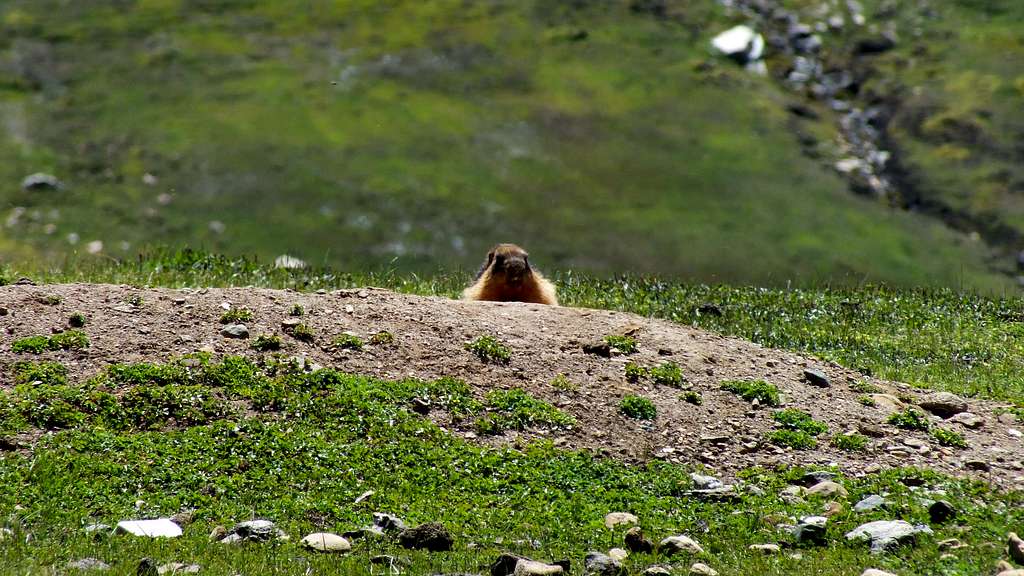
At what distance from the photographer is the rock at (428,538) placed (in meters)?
8.91

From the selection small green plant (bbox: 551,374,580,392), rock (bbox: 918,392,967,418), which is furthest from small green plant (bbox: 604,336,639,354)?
rock (bbox: 918,392,967,418)

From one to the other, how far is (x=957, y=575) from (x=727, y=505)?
2.04m

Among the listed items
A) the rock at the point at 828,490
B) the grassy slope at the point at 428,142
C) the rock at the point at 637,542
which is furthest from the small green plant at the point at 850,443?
the grassy slope at the point at 428,142

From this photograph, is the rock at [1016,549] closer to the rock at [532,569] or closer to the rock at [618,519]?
the rock at [618,519]

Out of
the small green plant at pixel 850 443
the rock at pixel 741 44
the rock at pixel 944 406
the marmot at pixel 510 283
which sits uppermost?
the small green plant at pixel 850 443

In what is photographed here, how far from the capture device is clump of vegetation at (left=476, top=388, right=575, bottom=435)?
11320 millimetres

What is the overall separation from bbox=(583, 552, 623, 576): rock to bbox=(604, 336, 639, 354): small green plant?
4520mm

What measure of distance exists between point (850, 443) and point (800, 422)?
0.56m

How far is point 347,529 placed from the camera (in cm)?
921

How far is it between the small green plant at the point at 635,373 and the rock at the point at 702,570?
3.88 meters

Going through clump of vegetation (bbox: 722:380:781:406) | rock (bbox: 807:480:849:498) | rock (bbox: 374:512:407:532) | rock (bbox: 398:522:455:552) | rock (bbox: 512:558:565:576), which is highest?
rock (bbox: 512:558:565:576)

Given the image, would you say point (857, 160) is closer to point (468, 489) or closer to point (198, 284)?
point (198, 284)

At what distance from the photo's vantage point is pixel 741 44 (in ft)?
207

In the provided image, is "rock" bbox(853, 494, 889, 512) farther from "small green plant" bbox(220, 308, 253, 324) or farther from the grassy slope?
the grassy slope
